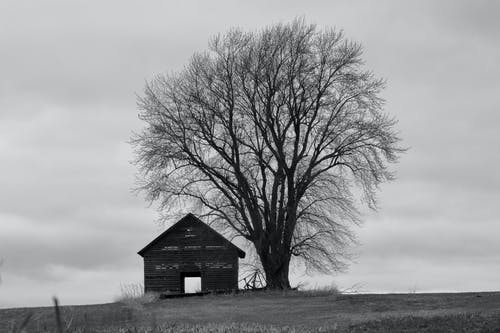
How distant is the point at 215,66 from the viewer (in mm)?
42344

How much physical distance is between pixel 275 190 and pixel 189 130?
215 inches

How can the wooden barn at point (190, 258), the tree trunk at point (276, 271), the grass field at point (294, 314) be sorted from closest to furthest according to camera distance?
the grass field at point (294, 314)
the tree trunk at point (276, 271)
the wooden barn at point (190, 258)

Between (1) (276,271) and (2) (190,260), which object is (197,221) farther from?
(1) (276,271)

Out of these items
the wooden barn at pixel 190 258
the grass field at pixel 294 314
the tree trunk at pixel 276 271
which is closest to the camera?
the grass field at pixel 294 314

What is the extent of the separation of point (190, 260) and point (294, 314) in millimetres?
17012

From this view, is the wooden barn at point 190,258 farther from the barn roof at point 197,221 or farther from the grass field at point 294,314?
the grass field at point 294,314

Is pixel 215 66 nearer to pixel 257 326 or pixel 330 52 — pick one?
pixel 330 52

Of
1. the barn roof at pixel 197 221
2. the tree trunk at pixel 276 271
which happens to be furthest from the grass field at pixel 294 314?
the barn roof at pixel 197 221

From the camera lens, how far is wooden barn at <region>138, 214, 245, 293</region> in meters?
43.1

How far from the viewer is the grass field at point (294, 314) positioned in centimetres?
2055

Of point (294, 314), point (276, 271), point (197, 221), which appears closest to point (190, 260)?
point (197, 221)

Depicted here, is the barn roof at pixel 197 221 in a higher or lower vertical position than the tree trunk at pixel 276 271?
higher

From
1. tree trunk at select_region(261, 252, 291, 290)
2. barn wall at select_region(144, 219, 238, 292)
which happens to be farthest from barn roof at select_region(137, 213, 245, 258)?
tree trunk at select_region(261, 252, 291, 290)

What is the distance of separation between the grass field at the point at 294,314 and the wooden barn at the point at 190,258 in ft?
19.2
